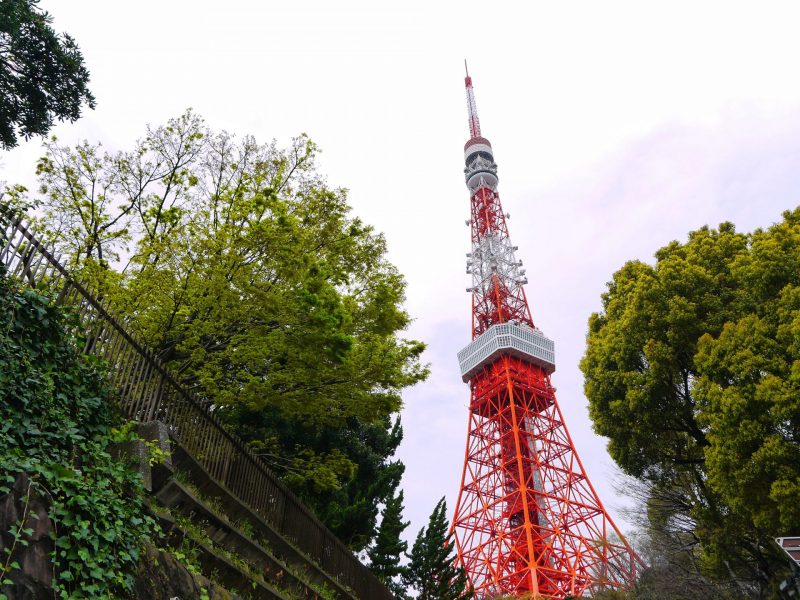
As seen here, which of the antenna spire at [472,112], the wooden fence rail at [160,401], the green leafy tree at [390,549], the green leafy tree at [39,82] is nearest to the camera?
the wooden fence rail at [160,401]

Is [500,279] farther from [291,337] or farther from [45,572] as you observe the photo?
[45,572]

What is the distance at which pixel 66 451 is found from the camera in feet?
15.0

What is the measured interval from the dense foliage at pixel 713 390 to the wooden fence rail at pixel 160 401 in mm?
7392

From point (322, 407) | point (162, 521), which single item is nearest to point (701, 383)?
point (322, 407)

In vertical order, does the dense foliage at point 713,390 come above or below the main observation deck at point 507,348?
below

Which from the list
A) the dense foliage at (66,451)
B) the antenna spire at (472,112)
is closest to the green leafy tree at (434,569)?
the dense foliage at (66,451)

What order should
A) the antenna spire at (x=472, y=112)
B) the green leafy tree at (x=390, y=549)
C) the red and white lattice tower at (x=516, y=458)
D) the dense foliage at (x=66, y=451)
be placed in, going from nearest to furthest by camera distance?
1. the dense foliage at (x=66, y=451)
2. the green leafy tree at (x=390, y=549)
3. the red and white lattice tower at (x=516, y=458)
4. the antenna spire at (x=472, y=112)

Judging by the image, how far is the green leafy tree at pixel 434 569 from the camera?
523 inches

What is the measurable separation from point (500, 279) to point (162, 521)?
41.1 meters

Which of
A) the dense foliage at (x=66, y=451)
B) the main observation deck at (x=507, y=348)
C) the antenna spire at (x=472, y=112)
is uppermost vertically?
the antenna spire at (x=472, y=112)

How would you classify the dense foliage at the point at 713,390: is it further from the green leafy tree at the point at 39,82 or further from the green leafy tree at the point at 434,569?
the green leafy tree at the point at 39,82

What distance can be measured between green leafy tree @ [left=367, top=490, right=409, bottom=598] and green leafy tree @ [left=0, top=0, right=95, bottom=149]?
34.2ft

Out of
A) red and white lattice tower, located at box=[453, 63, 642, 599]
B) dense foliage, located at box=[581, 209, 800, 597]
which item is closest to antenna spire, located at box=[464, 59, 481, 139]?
red and white lattice tower, located at box=[453, 63, 642, 599]

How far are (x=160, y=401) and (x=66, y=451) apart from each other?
6.05ft
